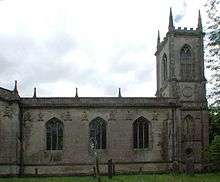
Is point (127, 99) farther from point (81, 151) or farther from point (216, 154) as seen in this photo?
→ point (216, 154)

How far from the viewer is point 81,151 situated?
42500 mm

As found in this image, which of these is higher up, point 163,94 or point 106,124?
point 163,94

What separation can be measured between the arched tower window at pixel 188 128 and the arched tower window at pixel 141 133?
29.3 feet

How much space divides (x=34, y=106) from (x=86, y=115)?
15.4 feet

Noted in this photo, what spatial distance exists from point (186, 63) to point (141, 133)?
14.5m

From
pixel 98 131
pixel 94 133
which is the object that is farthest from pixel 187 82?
pixel 94 133

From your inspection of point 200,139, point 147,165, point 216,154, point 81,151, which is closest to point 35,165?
point 81,151

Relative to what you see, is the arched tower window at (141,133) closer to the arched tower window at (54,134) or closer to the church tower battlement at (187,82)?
the arched tower window at (54,134)

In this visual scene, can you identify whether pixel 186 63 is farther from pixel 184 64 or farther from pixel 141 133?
pixel 141 133

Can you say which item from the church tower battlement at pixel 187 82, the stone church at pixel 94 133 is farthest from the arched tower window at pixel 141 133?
the church tower battlement at pixel 187 82

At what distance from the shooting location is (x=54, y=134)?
42.9 m

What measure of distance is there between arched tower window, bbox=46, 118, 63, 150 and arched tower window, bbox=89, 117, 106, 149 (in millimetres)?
2701

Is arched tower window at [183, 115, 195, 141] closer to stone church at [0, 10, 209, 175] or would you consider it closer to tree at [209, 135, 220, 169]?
stone church at [0, 10, 209, 175]

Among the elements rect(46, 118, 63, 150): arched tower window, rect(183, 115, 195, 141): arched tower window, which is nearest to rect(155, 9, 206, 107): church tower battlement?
rect(183, 115, 195, 141): arched tower window
